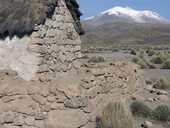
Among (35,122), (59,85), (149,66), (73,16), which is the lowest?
(149,66)

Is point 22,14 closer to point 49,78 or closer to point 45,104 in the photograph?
point 49,78

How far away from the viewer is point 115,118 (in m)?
9.47

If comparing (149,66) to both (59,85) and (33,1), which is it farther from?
(59,85)

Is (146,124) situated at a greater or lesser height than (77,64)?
lesser

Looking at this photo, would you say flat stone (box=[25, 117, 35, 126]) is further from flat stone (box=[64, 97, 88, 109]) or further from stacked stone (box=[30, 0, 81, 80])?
stacked stone (box=[30, 0, 81, 80])

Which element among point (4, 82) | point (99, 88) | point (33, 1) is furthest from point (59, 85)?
point (33, 1)

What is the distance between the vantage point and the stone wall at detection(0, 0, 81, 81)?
10.5 metres

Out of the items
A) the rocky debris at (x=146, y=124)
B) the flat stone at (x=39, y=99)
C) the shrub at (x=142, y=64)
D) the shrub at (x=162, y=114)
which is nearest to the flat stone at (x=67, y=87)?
the flat stone at (x=39, y=99)

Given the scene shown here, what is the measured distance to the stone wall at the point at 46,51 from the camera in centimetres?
1047

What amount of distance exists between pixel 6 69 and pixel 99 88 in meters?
2.20

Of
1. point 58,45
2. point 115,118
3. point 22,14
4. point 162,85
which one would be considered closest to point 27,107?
point 115,118

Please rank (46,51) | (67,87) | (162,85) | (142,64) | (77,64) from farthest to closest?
(142,64) → (162,85) → (77,64) → (46,51) → (67,87)

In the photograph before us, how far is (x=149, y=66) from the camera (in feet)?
102

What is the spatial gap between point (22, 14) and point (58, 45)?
141 centimetres
